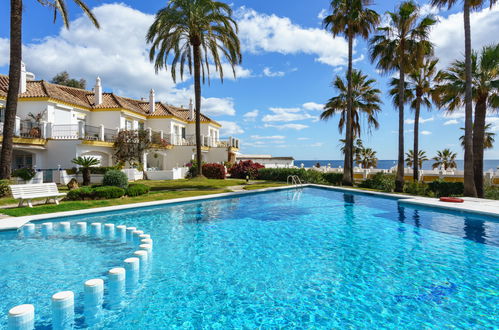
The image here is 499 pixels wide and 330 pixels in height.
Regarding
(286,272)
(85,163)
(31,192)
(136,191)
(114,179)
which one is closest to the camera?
(286,272)

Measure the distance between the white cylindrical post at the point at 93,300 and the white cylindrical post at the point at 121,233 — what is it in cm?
361

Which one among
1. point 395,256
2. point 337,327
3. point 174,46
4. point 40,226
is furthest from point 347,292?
point 174,46

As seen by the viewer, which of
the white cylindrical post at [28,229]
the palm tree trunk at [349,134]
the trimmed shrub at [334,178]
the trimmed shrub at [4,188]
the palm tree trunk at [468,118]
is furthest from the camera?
the trimmed shrub at [334,178]

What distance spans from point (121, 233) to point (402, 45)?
2020cm

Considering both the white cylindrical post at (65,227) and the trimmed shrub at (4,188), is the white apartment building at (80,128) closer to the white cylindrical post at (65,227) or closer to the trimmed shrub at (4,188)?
the trimmed shrub at (4,188)

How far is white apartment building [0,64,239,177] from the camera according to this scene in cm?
2142

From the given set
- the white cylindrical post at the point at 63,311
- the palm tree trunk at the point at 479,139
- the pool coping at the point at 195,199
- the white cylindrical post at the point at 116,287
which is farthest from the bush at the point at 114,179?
the palm tree trunk at the point at 479,139

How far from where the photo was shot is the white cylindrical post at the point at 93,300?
4.51 m

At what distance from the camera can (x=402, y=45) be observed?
62.7 feet

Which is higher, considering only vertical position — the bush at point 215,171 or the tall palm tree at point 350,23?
the tall palm tree at point 350,23

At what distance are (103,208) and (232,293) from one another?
8.97 m

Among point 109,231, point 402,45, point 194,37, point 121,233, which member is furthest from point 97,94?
point 402,45

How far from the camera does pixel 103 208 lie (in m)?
12.1

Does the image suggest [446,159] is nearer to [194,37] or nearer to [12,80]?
[194,37]
